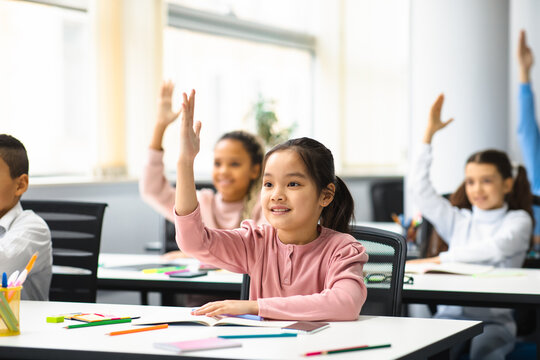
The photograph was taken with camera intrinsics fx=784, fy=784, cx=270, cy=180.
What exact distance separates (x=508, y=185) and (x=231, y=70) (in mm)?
3549

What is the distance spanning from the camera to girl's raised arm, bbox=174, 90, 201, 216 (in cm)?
202

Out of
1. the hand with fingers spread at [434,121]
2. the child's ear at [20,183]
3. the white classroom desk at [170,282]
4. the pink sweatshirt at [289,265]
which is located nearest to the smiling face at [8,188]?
the child's ear at [20,183]

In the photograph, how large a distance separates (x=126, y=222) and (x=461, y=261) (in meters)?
2.58

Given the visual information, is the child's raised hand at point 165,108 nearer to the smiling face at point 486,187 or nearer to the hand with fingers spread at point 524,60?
the smiling face at point 486,187

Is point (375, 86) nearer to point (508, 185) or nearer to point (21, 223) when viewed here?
point (508, 185)

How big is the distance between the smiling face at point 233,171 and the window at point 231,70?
6.85 ft

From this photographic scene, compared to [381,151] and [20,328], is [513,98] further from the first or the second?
[20,328]

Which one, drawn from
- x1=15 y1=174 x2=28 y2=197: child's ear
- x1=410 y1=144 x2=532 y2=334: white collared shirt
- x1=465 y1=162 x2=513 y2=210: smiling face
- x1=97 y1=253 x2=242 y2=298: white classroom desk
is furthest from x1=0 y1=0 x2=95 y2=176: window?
x1=465 y1=162 x2=513 y2=210: smiling face

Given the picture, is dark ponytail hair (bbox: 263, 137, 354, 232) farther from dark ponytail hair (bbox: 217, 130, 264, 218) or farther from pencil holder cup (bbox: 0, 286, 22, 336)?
dark ponytail hair (bbox: 217, 130, 264, 218)

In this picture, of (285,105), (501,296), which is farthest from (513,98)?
(501,296)

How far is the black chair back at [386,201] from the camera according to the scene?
668 cm

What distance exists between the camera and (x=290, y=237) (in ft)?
7.06

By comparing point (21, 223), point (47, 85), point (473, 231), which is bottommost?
point (473, 231)

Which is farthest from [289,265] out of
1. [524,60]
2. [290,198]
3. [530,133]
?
[524,60]
